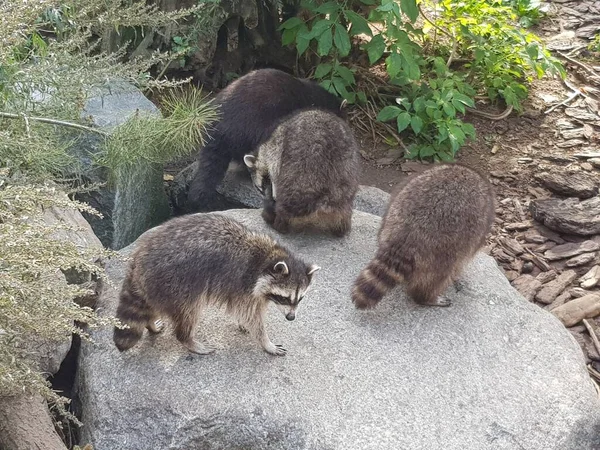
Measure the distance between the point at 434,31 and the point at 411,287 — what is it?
4069 mm

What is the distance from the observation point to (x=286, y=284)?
382 cm

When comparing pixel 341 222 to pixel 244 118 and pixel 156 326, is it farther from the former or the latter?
pixel 156 326

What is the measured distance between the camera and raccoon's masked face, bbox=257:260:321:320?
12.5 ft

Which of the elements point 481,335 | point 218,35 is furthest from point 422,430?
point 218,35

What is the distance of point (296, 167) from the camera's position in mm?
4816

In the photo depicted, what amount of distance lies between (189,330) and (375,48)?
3259 millimetres

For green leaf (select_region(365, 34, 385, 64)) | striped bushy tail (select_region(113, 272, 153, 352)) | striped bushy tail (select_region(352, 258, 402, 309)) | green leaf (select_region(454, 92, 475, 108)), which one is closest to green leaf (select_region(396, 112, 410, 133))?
green leaf (select_region(454, 92, 475, 108))

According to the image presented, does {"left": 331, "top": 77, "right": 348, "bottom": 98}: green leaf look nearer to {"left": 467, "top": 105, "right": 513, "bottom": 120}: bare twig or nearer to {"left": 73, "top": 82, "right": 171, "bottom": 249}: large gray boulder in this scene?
{"left": 467, "top": 105, "right": 513, "bottom": 120}: bare twig

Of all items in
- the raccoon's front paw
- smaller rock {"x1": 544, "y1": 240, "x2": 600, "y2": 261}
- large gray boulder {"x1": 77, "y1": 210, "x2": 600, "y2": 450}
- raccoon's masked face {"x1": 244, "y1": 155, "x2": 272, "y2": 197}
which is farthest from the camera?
smaller rock {"x1": 544, "y1": 240, "x2": 600, "y2": 261}

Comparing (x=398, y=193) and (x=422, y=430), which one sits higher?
(x=398, y=193)

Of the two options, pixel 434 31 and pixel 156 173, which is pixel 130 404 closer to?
pixel 156 173

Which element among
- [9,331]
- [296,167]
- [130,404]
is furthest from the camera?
[296,167]

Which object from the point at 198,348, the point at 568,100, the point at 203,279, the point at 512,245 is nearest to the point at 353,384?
the point at 198,348

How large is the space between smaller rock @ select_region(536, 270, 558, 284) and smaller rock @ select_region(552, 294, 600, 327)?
308 millimetres
